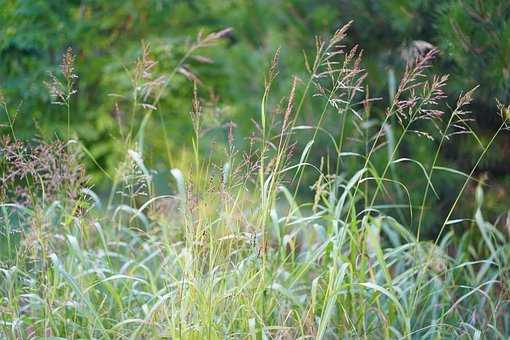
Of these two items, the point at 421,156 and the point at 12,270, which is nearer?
the point at 12,270

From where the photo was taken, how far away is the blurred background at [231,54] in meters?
3.90

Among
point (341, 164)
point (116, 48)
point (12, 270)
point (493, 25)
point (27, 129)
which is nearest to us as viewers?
point (12, 270)

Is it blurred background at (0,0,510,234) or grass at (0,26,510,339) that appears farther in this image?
blurred background at (0,0,510,234)

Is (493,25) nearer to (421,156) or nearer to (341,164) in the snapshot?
(421,156)

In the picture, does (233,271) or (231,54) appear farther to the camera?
(231,54)

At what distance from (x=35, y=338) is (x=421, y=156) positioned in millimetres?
2091

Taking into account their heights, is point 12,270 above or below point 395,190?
above

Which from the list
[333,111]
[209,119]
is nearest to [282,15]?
[333,111]

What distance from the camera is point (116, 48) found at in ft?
18.3

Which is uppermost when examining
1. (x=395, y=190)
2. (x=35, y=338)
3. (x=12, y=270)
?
(x=12, y=270)

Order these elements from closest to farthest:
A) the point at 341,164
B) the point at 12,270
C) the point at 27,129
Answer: the point at 12,270 < the point at 341,164 < the point at 27,129

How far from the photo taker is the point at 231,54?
4.94 metres

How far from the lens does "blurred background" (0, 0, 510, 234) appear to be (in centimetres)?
390

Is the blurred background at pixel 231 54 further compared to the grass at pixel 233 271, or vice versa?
the blurred background at pixel 231 54
